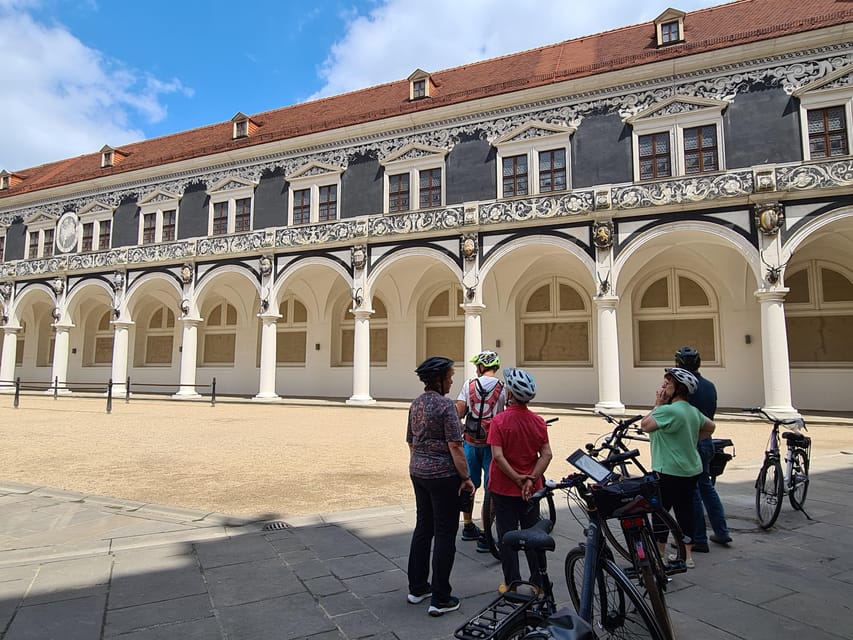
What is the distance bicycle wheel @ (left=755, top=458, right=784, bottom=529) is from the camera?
17.2ft

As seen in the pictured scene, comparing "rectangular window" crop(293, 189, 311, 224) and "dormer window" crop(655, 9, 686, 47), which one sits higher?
"dormer window" crop(655, 9, 686, 47)

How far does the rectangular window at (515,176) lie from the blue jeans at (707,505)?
15.2m

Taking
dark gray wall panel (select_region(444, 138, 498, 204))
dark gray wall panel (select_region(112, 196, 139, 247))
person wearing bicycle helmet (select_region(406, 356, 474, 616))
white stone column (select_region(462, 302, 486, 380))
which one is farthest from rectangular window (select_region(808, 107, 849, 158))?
dark gray wall panel (select_region(112, 196, 139, 247))

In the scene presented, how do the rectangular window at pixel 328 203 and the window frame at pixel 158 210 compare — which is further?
the window frame at pixel 158 210

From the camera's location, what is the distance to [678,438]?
13.8ft

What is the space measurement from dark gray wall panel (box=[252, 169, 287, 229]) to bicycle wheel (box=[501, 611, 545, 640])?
2237 centimetres

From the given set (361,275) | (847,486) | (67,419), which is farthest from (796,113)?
(67,419)

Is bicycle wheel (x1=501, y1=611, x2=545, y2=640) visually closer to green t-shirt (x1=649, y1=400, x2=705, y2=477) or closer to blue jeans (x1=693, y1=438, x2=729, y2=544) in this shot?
green t-shirt (x1=649, y1=400, x2=705, y2=477)

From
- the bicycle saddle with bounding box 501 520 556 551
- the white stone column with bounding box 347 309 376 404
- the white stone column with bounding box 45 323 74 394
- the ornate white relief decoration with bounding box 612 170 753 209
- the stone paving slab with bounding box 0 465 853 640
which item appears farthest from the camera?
the white stone column with bounding box 45 323 74 394

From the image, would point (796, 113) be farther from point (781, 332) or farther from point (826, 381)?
point (826, 381)

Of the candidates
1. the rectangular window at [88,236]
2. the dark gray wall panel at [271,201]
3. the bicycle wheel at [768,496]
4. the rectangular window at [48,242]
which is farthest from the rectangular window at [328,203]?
the bicycle wheel at [768,496]

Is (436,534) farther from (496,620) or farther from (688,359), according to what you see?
(688,359)

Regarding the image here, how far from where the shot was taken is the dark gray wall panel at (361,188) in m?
21.4

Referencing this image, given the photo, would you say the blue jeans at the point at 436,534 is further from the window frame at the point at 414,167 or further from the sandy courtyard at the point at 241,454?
the window frame at the point at 414,167
